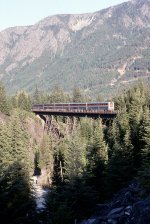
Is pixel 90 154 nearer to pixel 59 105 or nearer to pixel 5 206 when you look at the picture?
pixel 5 206

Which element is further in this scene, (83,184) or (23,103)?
(23,103)

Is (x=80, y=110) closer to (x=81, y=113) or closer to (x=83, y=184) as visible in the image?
(x=81, y=113)

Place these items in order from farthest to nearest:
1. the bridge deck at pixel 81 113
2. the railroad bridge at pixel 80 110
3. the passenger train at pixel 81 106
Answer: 1. the passenger train at pixel 81 106
2. the railroad bridge at pixel 80 110
3. the bridge deck at pixel 81 113

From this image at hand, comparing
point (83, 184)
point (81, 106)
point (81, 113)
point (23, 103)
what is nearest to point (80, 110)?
point (81, 106)

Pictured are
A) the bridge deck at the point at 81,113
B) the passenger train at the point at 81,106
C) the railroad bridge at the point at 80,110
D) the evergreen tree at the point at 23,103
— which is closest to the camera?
the bridge deck at the point at 81,113

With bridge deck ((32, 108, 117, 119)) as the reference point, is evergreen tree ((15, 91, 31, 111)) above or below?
above

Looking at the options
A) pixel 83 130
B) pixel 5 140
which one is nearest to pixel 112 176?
pixel 5 140

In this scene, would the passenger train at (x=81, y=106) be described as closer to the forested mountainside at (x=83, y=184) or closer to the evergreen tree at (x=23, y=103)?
the evergreen tree at (x=23, y=103)

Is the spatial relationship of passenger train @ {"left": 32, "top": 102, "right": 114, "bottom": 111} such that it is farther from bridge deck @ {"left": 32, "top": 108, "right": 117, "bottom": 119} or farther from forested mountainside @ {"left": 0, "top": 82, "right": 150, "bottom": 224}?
forested mountainside @ {"left": 0, "top": 82, "right": 150, "bottom": 224}

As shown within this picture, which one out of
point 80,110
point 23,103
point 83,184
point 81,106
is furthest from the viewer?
point 23,103

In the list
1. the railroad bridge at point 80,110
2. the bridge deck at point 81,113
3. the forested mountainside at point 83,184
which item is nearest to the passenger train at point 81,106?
the railroad bridge at point 80,110

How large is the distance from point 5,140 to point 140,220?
46990mm

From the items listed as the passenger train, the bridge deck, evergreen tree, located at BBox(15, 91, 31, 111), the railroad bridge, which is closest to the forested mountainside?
the bridge deck

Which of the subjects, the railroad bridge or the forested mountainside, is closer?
the forested mountainside
